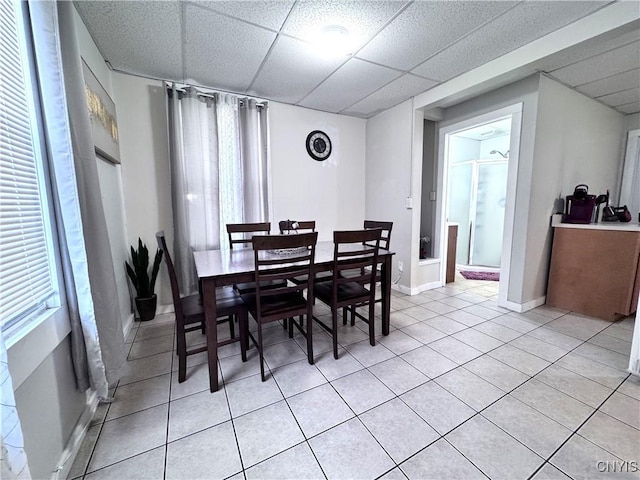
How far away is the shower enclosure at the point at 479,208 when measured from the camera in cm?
487

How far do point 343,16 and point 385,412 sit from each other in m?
2.59

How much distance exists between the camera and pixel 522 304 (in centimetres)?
282

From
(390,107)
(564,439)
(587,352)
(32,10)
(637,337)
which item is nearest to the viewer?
(32,10)

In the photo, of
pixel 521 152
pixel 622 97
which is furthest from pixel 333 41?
pixel 622 97

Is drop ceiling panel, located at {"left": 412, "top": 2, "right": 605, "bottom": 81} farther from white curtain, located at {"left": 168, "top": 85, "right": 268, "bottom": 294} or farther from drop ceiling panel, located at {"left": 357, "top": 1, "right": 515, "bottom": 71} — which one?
white curtain, located at {"left": 168, "top": 85, "right": 268, "bottom": 294}

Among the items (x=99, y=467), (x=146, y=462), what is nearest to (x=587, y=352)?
(x=146, y=462)

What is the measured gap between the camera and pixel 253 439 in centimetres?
133

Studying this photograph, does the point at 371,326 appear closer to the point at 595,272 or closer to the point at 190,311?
the point at 190,311

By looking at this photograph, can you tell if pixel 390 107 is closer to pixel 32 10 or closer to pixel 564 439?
pixel 32 10

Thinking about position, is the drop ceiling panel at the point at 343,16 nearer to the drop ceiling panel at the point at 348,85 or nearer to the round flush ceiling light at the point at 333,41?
the round flush ceiling light at the point at 333,41

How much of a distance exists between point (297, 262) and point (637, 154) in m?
5.15

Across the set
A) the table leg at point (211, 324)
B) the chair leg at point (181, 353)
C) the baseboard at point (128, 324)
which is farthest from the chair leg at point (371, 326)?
the baseboard at point (128, 324)

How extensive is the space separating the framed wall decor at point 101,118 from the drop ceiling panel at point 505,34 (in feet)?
8.89

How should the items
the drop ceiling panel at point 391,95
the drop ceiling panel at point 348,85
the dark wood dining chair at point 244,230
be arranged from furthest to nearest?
the drop ceiling panel at point 391,95
the dark wood dining chair at point 244,230
the drop ceiling panel at point 348,85
